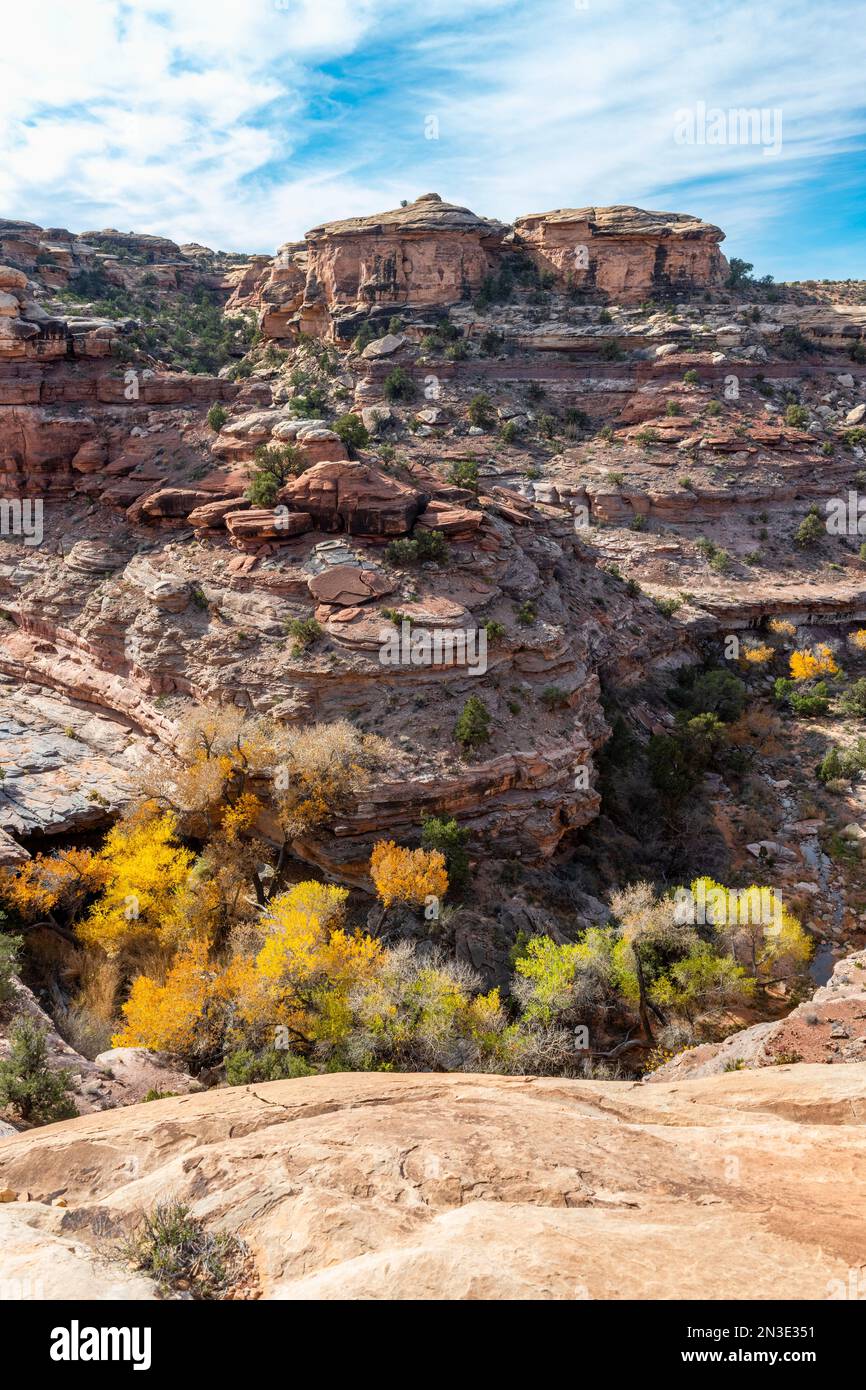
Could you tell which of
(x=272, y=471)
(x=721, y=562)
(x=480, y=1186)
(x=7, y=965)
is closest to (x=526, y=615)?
(x=272, y=471)

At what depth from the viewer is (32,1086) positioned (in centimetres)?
1238

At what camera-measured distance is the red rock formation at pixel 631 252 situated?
198 ft

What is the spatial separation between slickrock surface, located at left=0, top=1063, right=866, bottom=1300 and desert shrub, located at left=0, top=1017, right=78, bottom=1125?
8.90 feet

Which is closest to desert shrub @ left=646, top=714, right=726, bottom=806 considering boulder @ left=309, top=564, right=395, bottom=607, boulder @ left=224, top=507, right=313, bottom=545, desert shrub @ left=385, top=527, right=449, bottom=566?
desert shrub @ left=385, top=527, right=449, bottom=566

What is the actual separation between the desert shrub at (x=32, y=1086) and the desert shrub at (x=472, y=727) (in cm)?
1365

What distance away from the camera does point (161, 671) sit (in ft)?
84.4

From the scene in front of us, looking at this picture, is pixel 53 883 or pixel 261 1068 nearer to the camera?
pixel 261 1068

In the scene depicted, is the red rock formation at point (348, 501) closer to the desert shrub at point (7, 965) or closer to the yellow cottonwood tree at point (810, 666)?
the desert shrub at point (7, 965)

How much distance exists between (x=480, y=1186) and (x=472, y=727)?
15.9 meters

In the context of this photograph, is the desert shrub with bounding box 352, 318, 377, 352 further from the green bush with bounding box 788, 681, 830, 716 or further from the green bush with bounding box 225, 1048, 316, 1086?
the green bush with bounding box 225, 1048, 316, 1086

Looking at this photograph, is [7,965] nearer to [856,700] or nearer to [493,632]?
[493,632]

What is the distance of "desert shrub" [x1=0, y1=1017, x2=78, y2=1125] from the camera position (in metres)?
12.3

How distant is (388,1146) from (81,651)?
85.3ft

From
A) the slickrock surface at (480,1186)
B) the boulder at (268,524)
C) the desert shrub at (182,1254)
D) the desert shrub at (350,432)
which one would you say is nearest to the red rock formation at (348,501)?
the boulder at (268,524)
